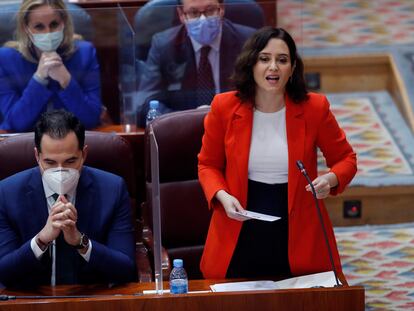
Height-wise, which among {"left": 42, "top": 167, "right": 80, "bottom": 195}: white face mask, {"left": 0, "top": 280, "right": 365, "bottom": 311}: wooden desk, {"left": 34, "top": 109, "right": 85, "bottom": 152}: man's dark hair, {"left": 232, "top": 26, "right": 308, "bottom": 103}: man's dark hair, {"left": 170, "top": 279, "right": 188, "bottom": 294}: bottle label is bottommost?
{"left": 0, "top": 280, "right": 365, "bottom": 311}: wooden desk

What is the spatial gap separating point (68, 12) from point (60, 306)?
3.78ft

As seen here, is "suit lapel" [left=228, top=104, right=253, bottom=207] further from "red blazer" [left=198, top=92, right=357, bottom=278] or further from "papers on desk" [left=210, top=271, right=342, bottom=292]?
"papers on desk" [left=210, top=271, right=342, bottom=292]

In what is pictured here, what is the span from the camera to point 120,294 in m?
1.89

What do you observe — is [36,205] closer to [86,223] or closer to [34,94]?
[86,223]

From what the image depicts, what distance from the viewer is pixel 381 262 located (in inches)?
116

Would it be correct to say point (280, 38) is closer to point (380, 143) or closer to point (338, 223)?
point (338, 223)

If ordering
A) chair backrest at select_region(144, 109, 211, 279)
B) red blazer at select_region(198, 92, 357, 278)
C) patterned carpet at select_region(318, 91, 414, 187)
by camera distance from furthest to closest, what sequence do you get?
patterned carpet at select_region(318, 91, 414, 187) → chair backrest at select_region(144, 109, 211, 279) → red blazer at select_region(198, 92, 357, 278)

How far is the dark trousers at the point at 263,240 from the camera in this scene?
2.04m

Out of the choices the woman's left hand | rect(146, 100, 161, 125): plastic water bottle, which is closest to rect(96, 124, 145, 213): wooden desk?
rect(146, 100, 161, 125): plastic water bottle

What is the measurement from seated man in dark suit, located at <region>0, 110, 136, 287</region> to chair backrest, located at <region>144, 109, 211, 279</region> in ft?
1.06

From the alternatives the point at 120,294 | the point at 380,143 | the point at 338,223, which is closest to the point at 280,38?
the point at 120,294

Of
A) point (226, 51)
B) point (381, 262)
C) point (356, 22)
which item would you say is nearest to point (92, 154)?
point (226, 51)

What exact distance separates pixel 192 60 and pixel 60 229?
→ 1.02 metres

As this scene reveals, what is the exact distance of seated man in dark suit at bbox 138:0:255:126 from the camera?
2812 millimetres
